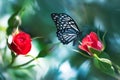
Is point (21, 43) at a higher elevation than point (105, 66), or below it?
higher

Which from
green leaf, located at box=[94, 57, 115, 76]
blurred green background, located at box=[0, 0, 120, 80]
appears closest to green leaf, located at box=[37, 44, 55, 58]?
blurred green background, located at box=[0, 0, 120, 80]

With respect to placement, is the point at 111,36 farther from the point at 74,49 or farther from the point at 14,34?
the point at 14,34

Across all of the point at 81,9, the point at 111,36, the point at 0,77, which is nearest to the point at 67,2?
the point at 81,9

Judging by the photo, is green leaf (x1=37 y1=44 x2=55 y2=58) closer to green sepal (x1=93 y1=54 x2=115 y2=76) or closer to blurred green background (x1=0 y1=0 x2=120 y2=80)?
blurred green background (x1=0 y1=0 x2=120 y2=80)

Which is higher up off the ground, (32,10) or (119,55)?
(32,10)

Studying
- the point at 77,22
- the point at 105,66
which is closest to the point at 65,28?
the point at 77,22

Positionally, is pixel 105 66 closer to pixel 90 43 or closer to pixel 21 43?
pixel 90 43
